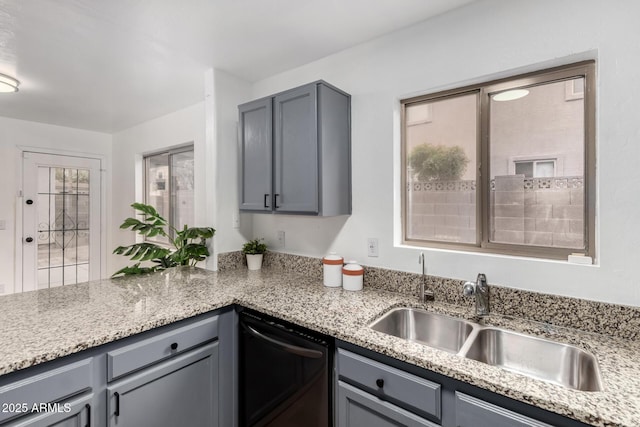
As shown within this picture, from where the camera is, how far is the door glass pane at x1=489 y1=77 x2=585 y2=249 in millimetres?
1440

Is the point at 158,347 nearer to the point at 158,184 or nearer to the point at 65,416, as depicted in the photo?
the point at 65,416

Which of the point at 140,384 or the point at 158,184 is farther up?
the point at 158,184

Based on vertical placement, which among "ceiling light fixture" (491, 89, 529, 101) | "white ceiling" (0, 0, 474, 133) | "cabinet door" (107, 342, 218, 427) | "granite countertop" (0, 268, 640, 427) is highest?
"white ceiling" (0, 0, 474, 133)

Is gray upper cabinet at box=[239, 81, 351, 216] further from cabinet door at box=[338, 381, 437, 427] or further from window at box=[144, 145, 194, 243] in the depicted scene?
window at box=[144, 145, 194, 243]

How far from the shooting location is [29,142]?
379cm

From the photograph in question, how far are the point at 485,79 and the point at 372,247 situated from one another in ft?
3.58

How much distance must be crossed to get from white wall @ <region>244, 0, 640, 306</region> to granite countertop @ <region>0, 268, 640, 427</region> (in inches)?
9.2

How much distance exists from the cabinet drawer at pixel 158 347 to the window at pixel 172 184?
206cm

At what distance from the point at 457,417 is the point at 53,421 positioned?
1.41 meters

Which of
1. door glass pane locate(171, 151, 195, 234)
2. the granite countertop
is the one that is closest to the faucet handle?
the granite countertop

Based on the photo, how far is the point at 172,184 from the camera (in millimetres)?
3725

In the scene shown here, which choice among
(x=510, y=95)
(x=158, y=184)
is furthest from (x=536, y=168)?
→ (x=158, y=184)

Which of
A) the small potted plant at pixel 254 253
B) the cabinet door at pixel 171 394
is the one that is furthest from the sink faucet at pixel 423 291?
the small potted plant at pixel 254 253

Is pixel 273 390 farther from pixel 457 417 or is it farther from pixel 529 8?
pixel 529 8
